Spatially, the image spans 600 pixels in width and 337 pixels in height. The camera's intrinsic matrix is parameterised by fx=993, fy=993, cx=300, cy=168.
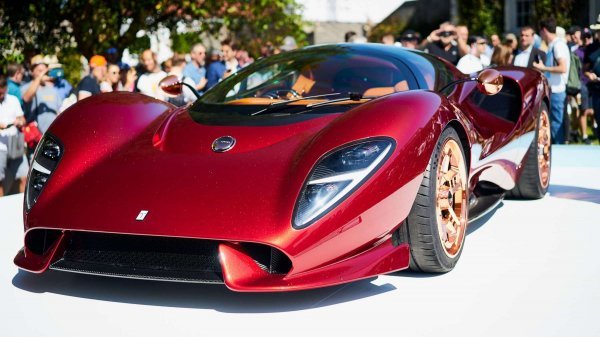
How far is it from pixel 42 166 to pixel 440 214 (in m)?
2.06

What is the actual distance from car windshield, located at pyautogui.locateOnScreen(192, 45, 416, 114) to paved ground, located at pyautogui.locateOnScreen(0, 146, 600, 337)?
110 centimetres

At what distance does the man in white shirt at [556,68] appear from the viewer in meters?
12.7

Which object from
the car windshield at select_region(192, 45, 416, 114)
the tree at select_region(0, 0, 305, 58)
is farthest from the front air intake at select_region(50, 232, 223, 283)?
the tree at select_region(0, 0, 305, 58)

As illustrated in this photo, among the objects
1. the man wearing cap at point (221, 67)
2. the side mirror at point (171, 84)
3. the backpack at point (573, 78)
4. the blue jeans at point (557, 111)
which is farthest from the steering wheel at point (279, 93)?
the backpack at point (573, 78)

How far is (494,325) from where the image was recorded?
4066 millimetres

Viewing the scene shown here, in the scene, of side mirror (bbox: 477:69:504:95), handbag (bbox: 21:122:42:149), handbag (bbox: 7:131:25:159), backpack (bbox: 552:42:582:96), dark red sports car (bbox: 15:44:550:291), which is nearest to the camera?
dark red sports car (bbox: 15:44:550:291)

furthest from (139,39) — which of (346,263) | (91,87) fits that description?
(346,263)

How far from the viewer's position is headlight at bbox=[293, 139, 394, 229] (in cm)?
438

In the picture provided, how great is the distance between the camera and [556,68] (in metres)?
12.7

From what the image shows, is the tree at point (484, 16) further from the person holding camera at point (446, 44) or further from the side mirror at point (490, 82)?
the side mirror at point (490, 82)

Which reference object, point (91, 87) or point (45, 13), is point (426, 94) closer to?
point (91, 87)

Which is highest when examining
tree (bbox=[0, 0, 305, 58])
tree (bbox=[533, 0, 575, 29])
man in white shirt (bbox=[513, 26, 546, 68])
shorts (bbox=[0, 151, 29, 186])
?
Answer: shorts (bbox=[0, 151, 29, 186])

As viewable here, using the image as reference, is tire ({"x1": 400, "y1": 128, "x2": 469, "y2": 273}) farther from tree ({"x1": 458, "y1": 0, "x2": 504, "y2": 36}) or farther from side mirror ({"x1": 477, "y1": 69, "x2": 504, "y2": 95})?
tree ({"x1": 458, "y1": 0, "x2": 504, "y2": 36})

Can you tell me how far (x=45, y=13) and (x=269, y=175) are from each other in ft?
53.3
